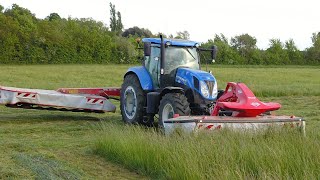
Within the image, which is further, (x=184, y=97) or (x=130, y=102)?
(x=130, y=102)

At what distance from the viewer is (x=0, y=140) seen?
8.77 m

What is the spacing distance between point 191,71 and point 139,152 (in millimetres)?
3711

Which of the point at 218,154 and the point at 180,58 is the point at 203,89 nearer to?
the point at 180,58

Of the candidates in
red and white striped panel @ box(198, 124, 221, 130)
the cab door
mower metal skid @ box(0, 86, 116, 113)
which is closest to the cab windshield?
the cab door

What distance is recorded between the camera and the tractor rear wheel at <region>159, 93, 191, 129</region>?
30.6 feet

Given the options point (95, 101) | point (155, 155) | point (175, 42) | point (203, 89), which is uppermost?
point (175, 42)

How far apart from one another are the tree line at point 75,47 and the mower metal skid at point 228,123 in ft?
107

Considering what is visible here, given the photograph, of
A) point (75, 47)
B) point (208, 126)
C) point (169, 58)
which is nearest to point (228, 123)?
point (208, 126)

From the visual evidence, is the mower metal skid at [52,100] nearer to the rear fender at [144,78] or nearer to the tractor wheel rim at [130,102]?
the tractor wheel rim at [130,102]

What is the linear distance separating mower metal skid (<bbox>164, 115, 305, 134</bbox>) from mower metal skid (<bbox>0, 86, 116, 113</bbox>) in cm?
361

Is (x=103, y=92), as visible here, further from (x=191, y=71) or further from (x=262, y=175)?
(x=262, y=175)

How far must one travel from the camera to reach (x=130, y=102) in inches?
453

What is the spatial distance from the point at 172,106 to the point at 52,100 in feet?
11.4

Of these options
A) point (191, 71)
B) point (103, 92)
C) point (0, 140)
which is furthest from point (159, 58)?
point (0, 140)
